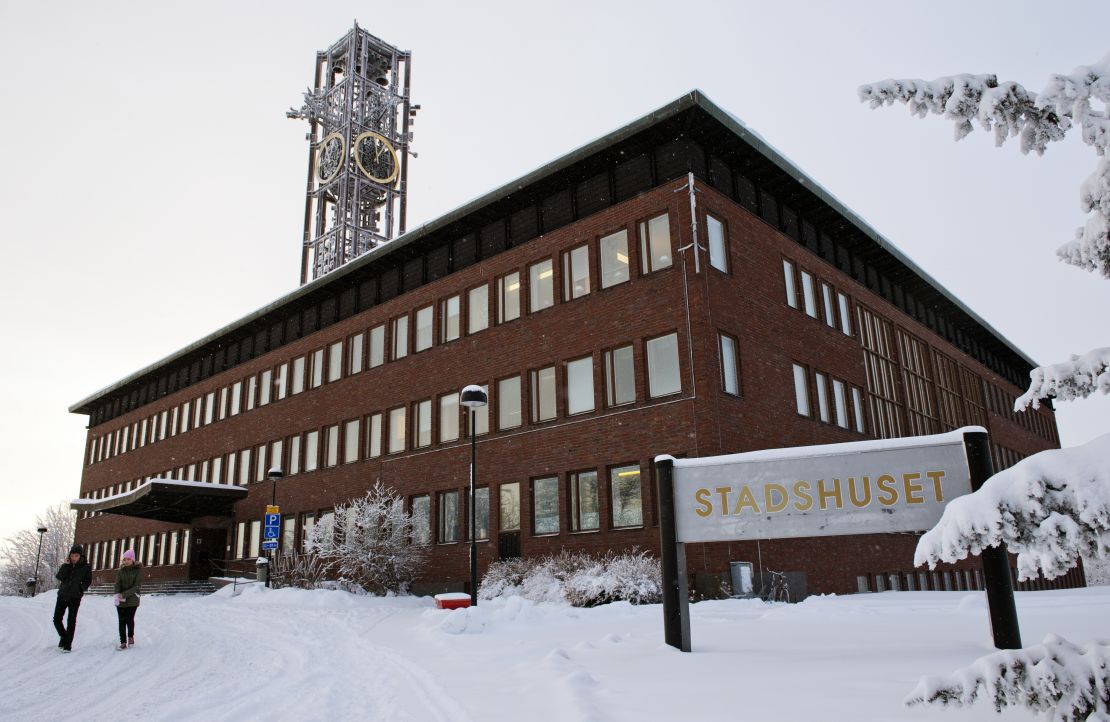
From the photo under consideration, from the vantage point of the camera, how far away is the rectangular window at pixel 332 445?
35.0 metres

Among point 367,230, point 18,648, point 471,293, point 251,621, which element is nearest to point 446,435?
point 471,293

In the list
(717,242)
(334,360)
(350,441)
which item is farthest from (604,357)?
(334,360)

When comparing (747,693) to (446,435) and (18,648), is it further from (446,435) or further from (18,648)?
(446,435)

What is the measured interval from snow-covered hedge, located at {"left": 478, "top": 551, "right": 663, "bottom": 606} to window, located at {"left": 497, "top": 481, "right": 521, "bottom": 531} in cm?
125

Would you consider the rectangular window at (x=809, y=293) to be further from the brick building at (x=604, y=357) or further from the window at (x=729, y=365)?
the window at (x=729, y=365)

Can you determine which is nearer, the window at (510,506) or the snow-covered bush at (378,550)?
the window at (510,506)

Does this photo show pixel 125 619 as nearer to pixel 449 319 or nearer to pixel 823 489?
pixel 823 489

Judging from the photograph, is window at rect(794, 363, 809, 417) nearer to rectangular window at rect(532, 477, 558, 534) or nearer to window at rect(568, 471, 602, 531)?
window at rect(568, 471, 602, 531)

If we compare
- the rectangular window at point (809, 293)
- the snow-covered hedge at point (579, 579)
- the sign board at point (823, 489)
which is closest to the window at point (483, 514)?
the snow-covered hedge at point (579, 579)

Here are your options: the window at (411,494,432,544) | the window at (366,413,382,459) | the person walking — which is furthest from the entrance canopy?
the person walking

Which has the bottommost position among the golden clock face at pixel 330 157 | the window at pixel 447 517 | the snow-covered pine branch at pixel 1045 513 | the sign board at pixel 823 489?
the snow-covered pine branch at pixel 1045 513

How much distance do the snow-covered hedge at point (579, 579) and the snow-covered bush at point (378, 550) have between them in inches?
157

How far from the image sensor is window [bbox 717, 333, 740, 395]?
2339cm

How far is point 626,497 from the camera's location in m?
23.6
